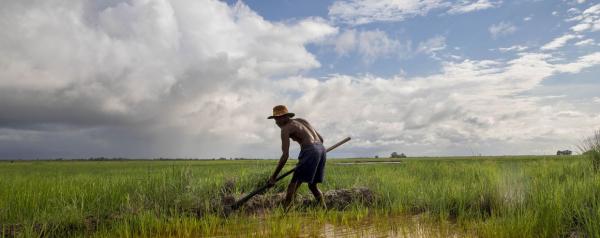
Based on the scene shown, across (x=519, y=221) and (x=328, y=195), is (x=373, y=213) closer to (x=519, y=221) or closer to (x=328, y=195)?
(x=328, y=195)

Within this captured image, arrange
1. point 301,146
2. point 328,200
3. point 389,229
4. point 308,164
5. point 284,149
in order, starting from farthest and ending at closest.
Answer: point 328,200, point 301,146, point 308,164, point 284,149, point 389,229

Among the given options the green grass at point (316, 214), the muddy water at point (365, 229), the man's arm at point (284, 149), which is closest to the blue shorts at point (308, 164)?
the man's arm at point (284, 149)

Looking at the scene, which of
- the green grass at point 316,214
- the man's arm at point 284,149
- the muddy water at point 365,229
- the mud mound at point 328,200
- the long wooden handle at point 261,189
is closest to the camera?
the green grass at point 316,214

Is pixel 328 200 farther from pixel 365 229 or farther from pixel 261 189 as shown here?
pixel 365 229

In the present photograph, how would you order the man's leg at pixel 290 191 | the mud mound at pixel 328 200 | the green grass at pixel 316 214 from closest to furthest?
1. the green grass at pixel 316 214
2. the man's leg at pixel 290 191
3. the mud mound at pixel 328 200

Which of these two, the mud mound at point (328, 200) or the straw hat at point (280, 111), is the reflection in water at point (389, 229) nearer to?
the mud mound at point (328, 200)

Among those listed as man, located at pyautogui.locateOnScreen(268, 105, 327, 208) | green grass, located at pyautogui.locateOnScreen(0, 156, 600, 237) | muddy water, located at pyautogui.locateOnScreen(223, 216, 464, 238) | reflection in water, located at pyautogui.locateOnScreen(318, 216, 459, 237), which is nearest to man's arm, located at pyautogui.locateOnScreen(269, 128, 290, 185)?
man, located at pyautogui.locateOnScreen(268, 105, 327, 208)

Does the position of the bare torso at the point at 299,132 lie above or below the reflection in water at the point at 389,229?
above

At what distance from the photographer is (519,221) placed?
13.9ft

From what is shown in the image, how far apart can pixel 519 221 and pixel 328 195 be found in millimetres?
3725

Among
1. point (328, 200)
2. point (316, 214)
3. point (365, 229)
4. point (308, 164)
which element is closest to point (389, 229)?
point (365, 229)

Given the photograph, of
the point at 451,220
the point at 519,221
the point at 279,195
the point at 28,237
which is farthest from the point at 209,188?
the point at 519,221

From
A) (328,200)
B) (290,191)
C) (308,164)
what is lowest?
(328,200)

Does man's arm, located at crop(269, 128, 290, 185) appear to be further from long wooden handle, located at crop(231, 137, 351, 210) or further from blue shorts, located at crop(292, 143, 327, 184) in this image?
blue shorts, located at crop(292, 143, 327, 184)
